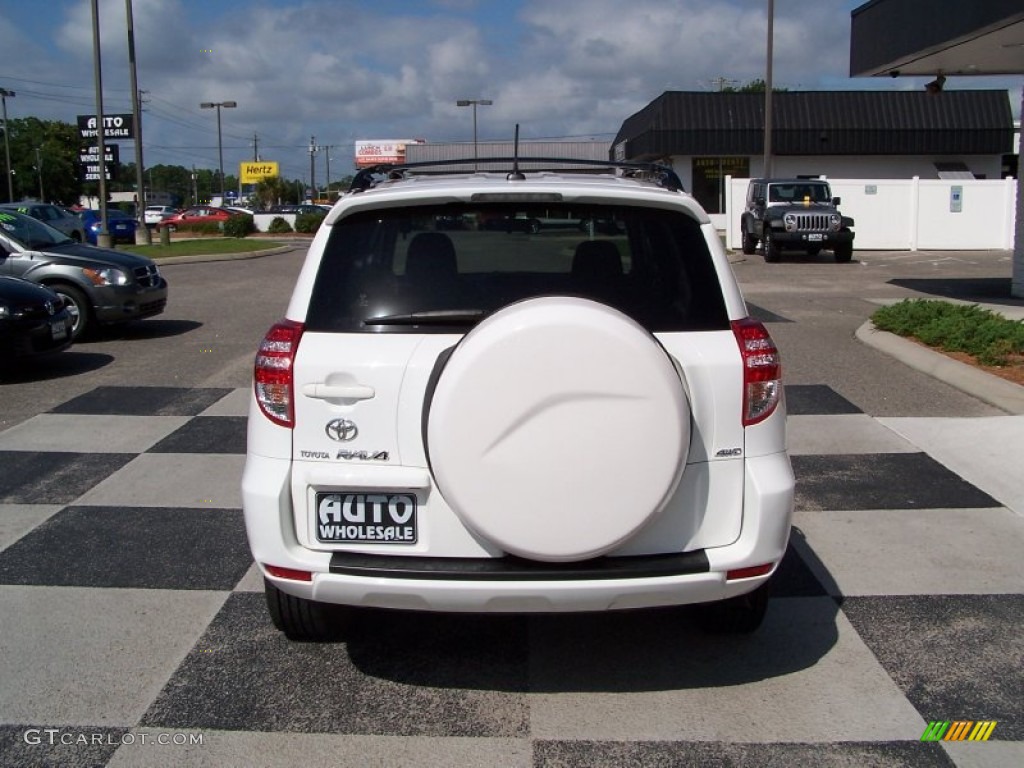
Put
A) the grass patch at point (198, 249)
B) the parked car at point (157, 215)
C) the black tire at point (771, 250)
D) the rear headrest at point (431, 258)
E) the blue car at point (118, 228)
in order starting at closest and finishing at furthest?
the rear headrest at point (431, 258)
the black tire at point (771, 250)
the grass patch at point (198, 249)
the blue car at point (118, 228)
the parked car at point (157, 215)

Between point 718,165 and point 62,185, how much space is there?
2770 inches

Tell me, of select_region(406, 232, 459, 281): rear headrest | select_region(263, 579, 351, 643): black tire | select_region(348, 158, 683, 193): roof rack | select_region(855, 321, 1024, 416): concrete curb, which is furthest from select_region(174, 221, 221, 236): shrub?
select_region(406, 232, 459, 281): rear headrest

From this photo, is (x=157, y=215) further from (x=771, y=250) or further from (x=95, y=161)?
(x=771, y=250)

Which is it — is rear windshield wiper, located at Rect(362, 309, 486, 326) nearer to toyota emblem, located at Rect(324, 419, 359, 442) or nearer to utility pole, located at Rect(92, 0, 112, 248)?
toyota emblem, located at Rect(324, 419, 359, 442)

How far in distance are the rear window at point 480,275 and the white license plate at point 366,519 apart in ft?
1.92

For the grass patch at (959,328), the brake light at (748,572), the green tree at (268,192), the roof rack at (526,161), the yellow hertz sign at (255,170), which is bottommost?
the brake light at (748,572)

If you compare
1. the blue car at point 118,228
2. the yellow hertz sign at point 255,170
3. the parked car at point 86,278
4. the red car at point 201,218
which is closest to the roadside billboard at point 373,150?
the yellow hertz sign at point 255,170

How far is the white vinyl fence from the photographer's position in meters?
30.9

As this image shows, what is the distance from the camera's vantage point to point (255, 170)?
108438 millimetres

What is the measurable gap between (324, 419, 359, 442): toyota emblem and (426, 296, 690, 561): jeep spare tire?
36cm

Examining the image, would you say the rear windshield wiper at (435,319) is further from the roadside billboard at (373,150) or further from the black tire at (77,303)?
the roadside billboard at (373,150)

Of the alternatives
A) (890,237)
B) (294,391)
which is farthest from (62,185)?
(294,391)

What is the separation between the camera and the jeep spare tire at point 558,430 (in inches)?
126

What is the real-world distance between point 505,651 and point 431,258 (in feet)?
5.18
